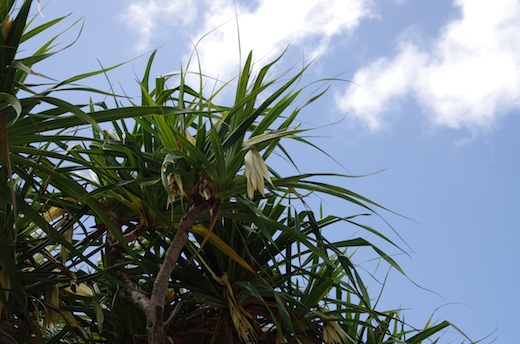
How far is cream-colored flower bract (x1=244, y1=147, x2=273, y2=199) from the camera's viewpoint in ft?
5.86

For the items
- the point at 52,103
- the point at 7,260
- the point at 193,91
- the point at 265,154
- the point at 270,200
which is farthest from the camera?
the point at 270,200

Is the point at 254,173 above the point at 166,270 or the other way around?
above

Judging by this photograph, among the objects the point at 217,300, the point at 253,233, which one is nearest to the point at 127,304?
the point at 217,300

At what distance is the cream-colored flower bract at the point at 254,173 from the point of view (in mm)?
1785

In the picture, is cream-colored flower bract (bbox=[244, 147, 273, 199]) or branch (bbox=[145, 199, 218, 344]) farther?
branch (bbox=[145, 199, 218, 344])

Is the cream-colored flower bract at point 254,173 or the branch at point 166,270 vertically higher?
the cream-colored flower bract at point 254,173

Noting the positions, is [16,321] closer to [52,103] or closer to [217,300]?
[217,300]

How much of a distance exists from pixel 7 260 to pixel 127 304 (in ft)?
1.78

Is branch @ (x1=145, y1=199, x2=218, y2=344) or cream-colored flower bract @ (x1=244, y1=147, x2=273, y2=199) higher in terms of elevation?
cream-colored flower bract @ (x1=244, y1=147, x2=273, y2=199)

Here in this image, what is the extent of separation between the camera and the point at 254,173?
179 cm

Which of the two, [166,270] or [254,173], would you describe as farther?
[166,270]

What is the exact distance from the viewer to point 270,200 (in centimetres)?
241

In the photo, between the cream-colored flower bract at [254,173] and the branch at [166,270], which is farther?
the branch at [166,270]

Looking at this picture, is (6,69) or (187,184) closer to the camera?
(6,69)
